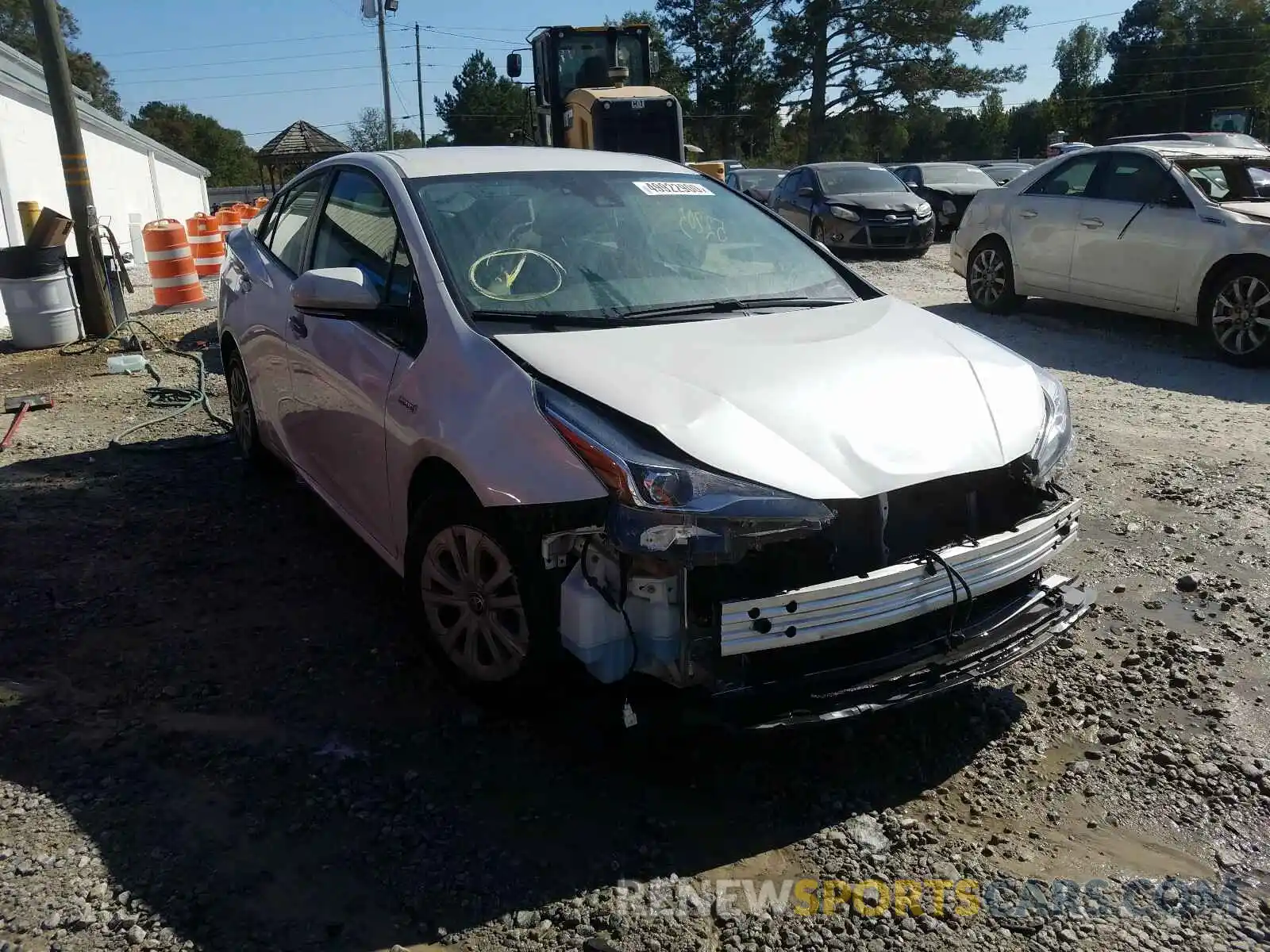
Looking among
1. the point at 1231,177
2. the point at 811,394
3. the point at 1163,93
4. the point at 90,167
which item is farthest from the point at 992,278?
the point at 1163,93

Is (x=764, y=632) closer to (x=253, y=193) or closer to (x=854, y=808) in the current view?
(x=854, y=808)

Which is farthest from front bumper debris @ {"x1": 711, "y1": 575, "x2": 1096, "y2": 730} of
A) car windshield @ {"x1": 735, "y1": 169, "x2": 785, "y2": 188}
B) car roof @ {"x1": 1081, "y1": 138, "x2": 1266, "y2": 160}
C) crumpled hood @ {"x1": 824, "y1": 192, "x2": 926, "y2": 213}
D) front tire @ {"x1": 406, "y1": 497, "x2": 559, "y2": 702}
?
car windshield @ {"x1": 735, "y1": 169, "x2": 785, "y2": 188}

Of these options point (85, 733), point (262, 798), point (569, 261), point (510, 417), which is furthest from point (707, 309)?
point (85, 733)

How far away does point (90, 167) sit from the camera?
19031 mm

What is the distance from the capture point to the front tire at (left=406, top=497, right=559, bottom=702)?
2818mm

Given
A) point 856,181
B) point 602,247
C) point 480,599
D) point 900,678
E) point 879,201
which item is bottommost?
point 900,678

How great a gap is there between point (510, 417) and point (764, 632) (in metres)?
0.92

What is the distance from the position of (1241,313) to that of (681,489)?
7236 mm

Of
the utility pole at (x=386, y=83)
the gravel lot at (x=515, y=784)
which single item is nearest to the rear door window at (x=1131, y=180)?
the gravel lot at (x=515, y=784)

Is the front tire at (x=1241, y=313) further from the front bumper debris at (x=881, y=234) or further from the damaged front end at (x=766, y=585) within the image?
the front bumper debris at (x=881, y=234)

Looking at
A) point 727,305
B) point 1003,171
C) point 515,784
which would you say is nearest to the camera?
point 515,784

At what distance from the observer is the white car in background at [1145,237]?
8.00m

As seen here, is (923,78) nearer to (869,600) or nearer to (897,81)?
(897,81)

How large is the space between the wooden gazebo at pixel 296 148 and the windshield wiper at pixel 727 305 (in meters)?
42.9
